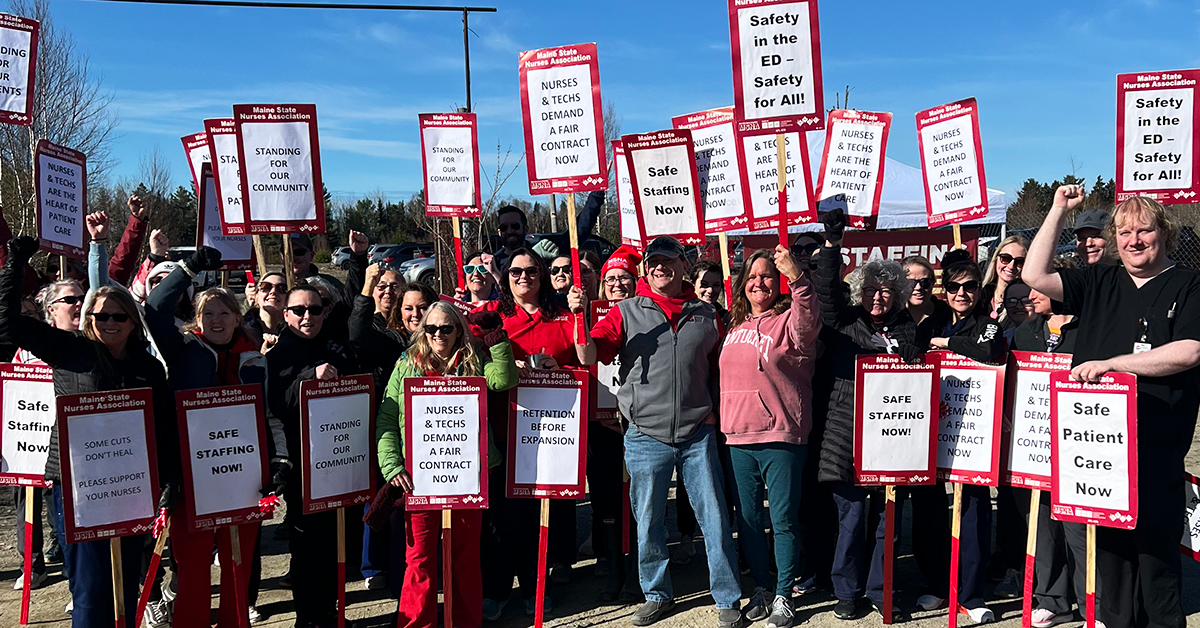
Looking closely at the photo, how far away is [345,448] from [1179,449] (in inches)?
169

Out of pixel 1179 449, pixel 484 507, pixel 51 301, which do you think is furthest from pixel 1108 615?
pixel 51 301

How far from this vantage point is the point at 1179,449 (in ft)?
13.8

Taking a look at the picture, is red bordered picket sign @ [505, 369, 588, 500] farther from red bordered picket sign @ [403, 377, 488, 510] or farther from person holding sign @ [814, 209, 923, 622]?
person holding sign @ [814, 209, 923, 622]

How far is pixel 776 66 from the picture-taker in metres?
5.81

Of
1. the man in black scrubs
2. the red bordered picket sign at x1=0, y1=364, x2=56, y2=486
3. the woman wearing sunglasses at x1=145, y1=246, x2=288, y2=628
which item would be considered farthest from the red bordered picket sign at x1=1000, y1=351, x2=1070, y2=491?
the red bordered picket sign at x1=0, y1=364, x2=56, y2=486

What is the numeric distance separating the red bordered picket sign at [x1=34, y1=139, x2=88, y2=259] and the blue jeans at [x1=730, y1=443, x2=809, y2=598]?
17.0 feet

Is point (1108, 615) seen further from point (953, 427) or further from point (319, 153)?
point (319, 153)

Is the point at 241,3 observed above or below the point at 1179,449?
above

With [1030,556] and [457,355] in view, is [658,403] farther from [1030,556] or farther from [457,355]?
[1030,556]

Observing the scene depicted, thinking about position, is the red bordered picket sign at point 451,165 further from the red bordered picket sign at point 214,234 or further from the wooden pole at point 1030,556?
the wooden pole at point 1030,556

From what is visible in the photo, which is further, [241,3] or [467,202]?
[241,3]

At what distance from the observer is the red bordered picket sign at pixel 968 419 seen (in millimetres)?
5066

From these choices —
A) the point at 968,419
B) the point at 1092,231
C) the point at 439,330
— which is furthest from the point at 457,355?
the point at 1092,231

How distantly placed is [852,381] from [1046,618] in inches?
69.1
